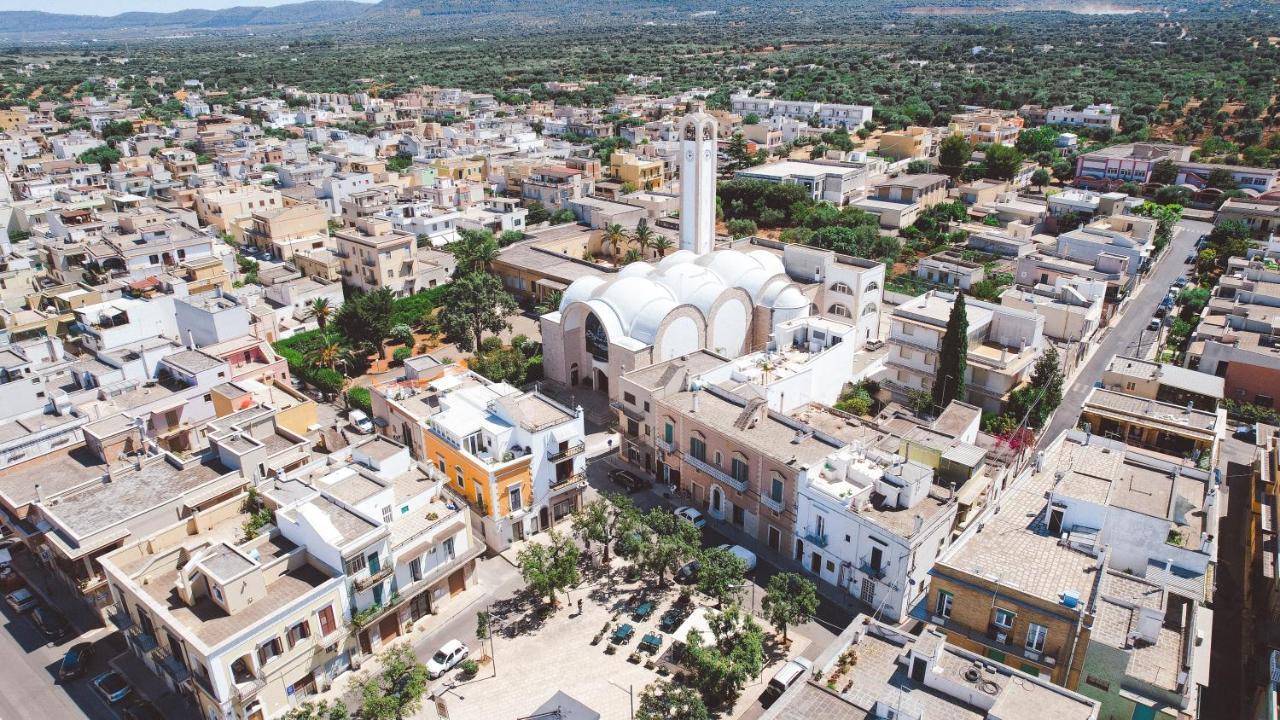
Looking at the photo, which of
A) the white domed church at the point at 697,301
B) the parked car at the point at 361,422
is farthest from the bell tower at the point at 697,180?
the parked car at the point at 361,422

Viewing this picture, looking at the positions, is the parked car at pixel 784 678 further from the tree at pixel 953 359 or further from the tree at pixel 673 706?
the tree at pixel 953 359

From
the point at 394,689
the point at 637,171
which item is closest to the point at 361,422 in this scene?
the point at 394,689

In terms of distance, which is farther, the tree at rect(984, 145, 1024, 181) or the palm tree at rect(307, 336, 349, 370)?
the tree at rect(984, 145, 1024, 181)

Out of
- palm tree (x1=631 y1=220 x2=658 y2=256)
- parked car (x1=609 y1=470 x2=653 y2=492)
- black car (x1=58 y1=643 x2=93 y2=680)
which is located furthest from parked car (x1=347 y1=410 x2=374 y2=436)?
palm tree (x1=631 y1=220 x2=658 y2=256)

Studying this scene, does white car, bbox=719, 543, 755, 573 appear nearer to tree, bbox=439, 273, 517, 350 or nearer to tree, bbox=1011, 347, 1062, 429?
tree, bbox=1011, 347, 1062, 429

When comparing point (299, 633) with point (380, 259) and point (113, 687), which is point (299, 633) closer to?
point (113, 687)

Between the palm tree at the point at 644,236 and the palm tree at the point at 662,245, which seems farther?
the palm tree at the point at 662,245
